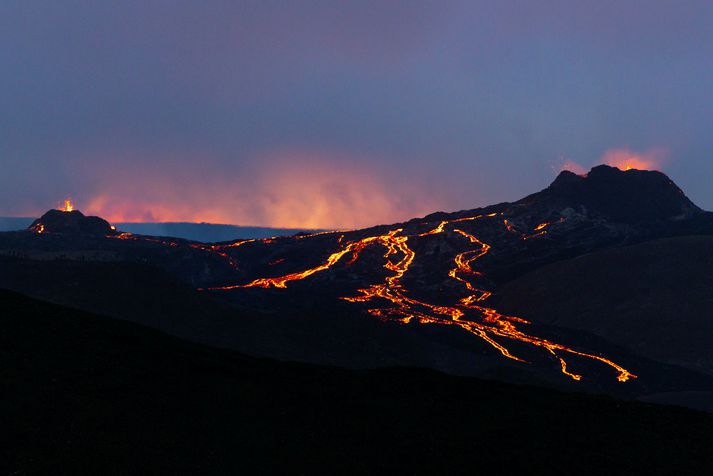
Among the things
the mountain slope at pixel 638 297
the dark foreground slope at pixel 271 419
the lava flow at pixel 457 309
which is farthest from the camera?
the mountain slope at pixel 638 297

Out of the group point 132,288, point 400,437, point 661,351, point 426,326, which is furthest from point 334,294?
point 400,437

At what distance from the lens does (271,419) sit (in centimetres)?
3247

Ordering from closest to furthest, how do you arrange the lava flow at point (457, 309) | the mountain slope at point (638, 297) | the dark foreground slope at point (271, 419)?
the dark foreground slope at point (271, 419), the lava flow at point (457, 309), the mountain slope at point (638, 297)

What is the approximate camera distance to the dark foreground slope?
2667 cm

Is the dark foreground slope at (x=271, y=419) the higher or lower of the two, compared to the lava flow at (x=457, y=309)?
lower

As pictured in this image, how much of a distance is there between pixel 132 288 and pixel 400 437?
80.1 metres

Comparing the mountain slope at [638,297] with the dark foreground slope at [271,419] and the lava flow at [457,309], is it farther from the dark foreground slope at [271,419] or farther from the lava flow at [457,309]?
the dark foreground slope at [271,419]

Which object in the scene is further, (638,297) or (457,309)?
(457,309)

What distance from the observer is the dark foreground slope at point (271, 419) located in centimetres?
2667

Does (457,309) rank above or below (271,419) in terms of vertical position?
above

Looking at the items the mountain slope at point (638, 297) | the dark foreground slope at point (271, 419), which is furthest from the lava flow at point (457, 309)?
the dark foreground slope at point (271, 419)

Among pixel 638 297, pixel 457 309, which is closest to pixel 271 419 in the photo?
pixel 457 309

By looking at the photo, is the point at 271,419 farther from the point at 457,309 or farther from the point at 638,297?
the point at 638,297

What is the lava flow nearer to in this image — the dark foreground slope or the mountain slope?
the mountain slope
